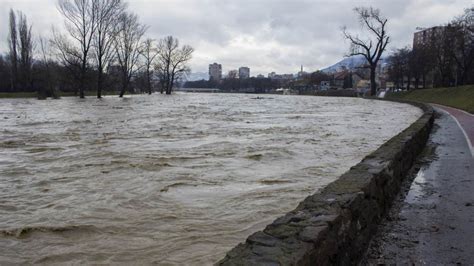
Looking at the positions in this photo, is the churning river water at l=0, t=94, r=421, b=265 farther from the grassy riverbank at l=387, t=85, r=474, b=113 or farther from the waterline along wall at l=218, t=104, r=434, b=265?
the grassy riverbank at l=387, t=85, r=474, b=113

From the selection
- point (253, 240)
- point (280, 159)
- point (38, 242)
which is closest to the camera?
point (253, 240)

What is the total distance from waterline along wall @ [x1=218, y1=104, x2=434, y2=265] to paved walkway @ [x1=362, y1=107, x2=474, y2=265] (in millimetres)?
201

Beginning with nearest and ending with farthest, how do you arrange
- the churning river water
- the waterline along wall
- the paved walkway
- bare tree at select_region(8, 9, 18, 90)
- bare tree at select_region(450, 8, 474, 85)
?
the waterline along wall
the paved walkway
the churning river water
bare tree at select_region(450, 8, 474, 85)
bare tree at select_region(8, 9, 18, 90)

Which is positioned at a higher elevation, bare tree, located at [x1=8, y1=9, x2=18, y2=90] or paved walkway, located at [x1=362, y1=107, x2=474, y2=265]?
bare tree, located at [x1=8, y1=9, x2=18, y2=90]

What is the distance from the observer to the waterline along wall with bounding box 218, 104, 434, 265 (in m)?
3.23

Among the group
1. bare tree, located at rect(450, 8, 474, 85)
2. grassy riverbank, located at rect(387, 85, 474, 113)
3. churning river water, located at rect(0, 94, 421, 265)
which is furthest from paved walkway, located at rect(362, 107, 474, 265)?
bare tree, located at rect(450, 8, 474, 85)

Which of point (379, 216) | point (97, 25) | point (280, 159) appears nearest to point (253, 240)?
point (379, 216)

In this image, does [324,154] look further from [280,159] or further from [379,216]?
[379,216]

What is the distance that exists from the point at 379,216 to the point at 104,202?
4012mm

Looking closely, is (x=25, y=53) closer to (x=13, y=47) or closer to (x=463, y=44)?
(x=13, y=47)

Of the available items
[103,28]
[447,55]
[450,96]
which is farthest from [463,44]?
[103,28]

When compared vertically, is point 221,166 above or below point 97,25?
below

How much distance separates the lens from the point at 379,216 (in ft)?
18.1

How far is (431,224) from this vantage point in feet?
18.1
